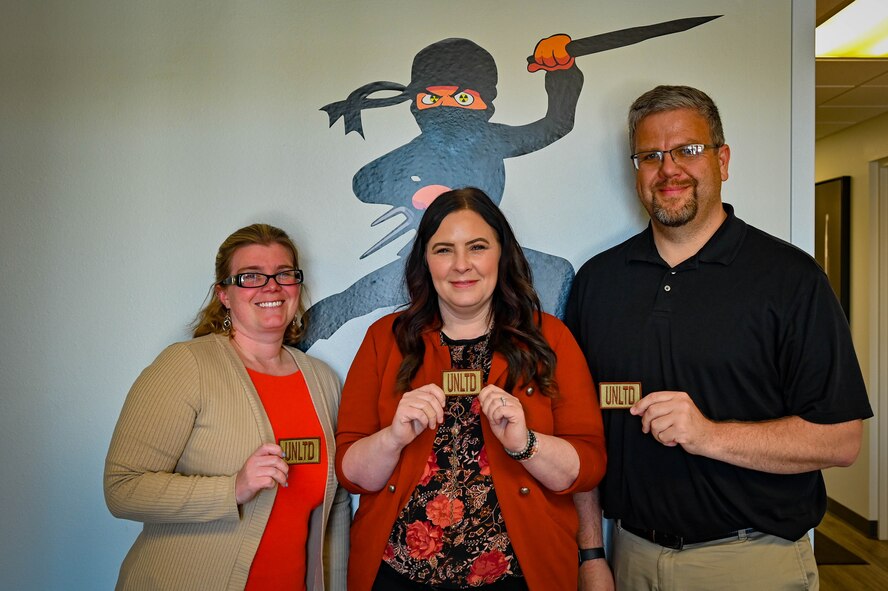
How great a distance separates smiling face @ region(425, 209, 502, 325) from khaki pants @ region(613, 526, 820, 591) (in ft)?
2.94

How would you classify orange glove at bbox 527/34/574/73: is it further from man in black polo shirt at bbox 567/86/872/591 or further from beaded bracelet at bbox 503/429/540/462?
beaded bracelet at bbox 503/429/540/462

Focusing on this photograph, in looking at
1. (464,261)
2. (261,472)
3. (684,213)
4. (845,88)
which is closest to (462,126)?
(464,261)

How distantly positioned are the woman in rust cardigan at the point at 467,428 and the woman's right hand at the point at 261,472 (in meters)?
0.18

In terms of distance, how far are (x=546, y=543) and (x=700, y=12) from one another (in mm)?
1892

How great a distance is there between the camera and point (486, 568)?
179cm

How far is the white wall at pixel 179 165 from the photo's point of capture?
2479mm

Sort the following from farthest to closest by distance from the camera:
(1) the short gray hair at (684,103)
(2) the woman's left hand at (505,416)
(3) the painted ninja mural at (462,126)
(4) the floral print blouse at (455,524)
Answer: (3) the painted ninja mural at (462,126) < (1) the short gray hair at (684,103) < (4) the floral print blouse at (455,524) < (2) the woman's left hand at (505,416)

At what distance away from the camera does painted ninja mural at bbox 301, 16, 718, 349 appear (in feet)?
8.11

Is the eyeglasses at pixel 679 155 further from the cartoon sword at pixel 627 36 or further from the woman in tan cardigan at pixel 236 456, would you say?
the woman in tan cardigan at pixel 236 456

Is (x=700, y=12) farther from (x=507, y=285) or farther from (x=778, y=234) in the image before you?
(x=507, y=285)

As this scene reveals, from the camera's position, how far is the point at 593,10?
98.0 inches

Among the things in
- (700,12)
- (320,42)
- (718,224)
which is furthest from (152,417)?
(700,12)

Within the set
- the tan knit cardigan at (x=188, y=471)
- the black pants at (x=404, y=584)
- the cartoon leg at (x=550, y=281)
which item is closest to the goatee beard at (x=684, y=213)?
the cartoon leg at (x=550, y=281)

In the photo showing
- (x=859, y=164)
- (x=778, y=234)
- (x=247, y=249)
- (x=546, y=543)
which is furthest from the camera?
(x=859, y=164)
